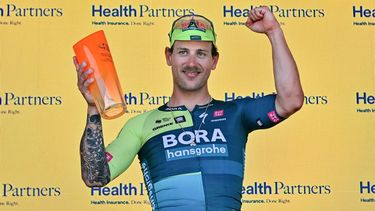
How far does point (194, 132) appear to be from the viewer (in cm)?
317

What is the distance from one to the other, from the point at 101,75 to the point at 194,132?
0.56 meters

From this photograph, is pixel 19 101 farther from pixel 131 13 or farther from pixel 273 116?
pixel 273 116

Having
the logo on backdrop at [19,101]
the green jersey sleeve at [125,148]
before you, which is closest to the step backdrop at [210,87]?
the logo on backdrop at [19,101]

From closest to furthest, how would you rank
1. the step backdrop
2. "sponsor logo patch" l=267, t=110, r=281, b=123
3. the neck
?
1. "sponsor logo patch" l=267, t=110, r=281, b=123
2. the neck
3. the step backdrop

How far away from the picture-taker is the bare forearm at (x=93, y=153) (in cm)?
297

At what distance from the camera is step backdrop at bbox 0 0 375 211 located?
479 cm

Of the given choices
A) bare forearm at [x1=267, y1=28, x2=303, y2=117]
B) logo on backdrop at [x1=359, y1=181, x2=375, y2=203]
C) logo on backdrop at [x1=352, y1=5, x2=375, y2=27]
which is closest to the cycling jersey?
bare forearm at [x1=267, y1=28, x2=303, y2=117]

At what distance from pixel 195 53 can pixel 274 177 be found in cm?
186

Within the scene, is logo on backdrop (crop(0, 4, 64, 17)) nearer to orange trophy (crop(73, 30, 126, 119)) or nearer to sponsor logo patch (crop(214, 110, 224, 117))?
sponsor logo patch (crop(214, 110, 224, 117))

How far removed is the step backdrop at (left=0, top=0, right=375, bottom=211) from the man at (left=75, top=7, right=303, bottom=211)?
5.25ft

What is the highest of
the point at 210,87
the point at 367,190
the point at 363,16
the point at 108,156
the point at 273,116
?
the point at 363,16

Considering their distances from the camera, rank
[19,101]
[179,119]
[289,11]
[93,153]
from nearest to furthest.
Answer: [93,153], [179,119], [19,101], [289,11]

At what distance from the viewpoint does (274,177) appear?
16.0 feet

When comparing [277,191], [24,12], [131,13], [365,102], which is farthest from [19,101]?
[365,102]
